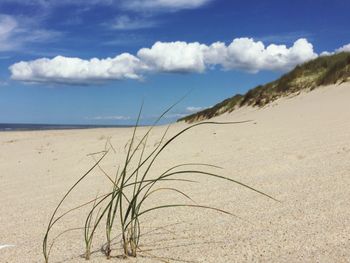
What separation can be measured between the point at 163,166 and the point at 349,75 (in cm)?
604

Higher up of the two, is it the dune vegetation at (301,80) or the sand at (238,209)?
the dune vegetation at (301,80)

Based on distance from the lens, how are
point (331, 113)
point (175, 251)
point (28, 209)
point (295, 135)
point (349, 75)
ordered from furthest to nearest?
point (349, 75), point (331, 113), point (295, 135), point (28, 209), point (175, 251)

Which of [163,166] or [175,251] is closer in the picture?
[175,251]

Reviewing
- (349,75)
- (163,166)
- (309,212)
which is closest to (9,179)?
(163,166)

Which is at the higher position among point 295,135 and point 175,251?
point 295,135

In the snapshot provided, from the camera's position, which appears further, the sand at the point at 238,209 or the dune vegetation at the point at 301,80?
the dune vegetation at the point at 301,80

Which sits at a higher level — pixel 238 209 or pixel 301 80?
pixel 301 80

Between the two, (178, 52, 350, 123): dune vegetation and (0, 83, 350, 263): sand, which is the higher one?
(178, 52, 350, 123): dune vegetation

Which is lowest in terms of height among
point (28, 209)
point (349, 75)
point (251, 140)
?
point (28, 209)

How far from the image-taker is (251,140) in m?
4.29

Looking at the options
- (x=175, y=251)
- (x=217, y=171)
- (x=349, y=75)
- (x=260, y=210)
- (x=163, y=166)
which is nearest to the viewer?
(x=175, y=251)

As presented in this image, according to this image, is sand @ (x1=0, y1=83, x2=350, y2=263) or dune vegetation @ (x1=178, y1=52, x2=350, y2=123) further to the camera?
dune vegetation @ (x1=178, y1=52, x2=350, y2=123)

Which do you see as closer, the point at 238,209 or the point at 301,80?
the point at 238,209

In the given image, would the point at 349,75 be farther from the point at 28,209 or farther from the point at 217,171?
the point at 28,209
